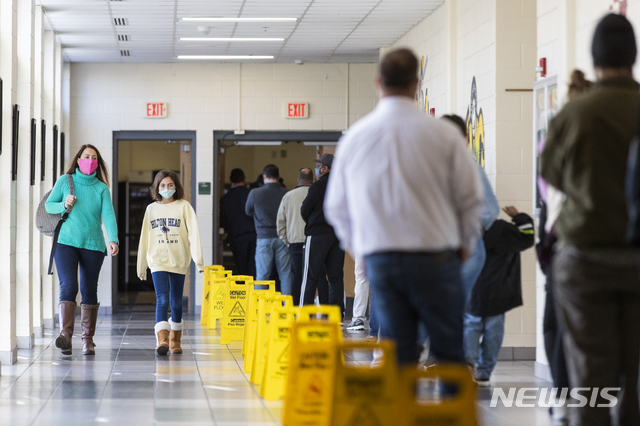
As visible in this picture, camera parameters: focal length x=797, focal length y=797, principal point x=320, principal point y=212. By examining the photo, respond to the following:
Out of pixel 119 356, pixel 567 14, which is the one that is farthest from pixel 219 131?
pixel 567 14

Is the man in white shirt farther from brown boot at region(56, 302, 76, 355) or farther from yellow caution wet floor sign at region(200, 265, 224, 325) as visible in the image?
yellow caution wet floor sign at region(200, 265, 224, 325)

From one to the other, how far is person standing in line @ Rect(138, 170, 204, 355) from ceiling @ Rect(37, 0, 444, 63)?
2.06 m

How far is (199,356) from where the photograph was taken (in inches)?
244

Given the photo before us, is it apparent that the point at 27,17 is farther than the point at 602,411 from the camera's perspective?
Yes

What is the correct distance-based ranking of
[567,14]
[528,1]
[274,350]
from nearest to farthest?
[274,350] → [567,14] → [528,1]

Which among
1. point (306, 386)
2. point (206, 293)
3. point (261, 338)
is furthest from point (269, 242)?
point (306, 386)

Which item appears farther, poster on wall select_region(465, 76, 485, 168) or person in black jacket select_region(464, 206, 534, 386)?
poster on wall select_region(465, 76, 485, 168)

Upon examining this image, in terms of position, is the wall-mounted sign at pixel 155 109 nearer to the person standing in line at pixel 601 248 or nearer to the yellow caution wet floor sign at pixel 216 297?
the yellow caution wet floor sign at pixel 216 297

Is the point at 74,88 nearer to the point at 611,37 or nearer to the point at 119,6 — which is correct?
the point at 119,6

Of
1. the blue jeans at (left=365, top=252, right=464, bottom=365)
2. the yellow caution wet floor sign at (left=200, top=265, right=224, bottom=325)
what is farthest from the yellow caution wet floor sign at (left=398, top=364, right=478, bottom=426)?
the yellow caution wet floor sign at (left=200, top=265, right=224, bottom=325)

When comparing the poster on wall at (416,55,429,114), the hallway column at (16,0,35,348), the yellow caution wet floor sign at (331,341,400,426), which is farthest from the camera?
the poster on wall at (416,55,429,114)

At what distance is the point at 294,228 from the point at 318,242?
3.03ft

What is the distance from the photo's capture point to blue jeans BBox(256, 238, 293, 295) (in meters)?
8.91

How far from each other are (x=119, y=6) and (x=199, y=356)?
11.3ft
